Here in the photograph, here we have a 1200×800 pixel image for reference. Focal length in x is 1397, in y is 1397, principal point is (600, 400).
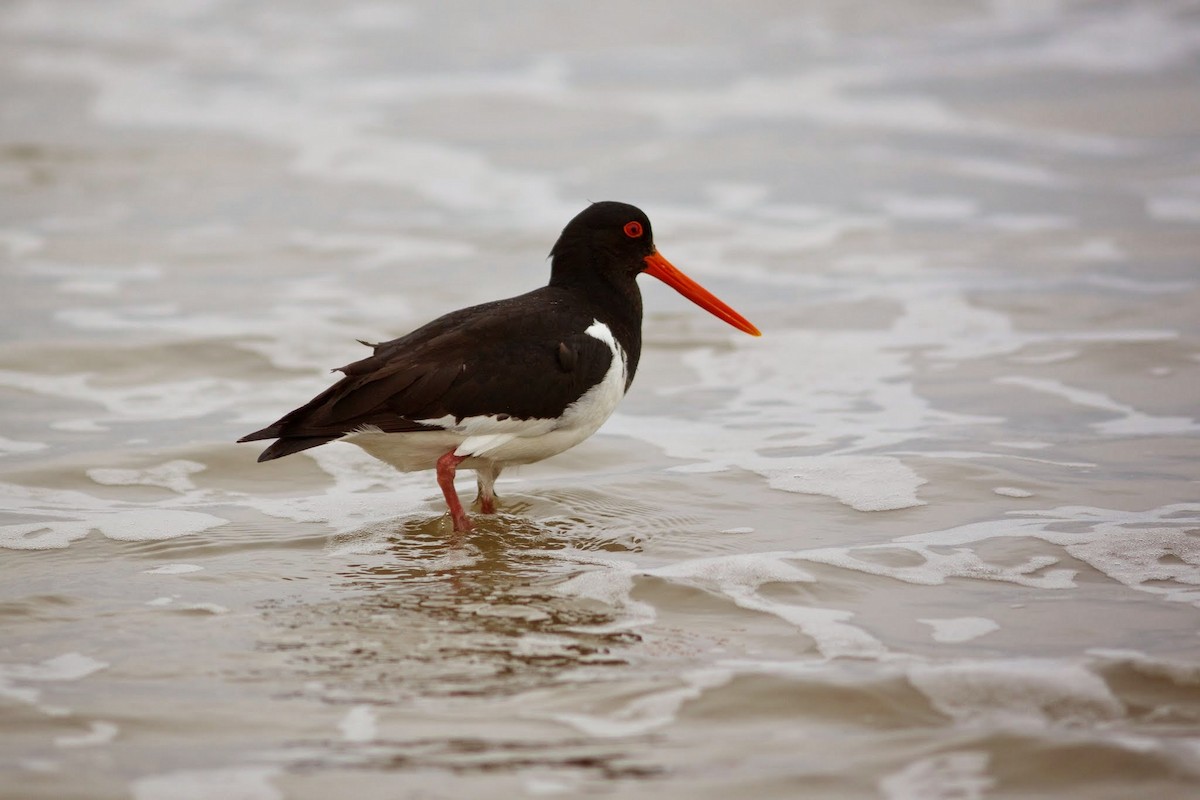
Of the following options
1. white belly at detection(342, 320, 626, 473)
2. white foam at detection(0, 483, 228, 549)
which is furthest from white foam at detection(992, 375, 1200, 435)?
white foam at detection(0, 483, 228, 549)

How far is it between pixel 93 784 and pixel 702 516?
309 cm

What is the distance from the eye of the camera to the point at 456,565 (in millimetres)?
5375

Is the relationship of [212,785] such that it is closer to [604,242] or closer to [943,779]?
[943,779]

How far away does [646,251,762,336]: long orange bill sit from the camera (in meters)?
6.83

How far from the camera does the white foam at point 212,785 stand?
3.53m

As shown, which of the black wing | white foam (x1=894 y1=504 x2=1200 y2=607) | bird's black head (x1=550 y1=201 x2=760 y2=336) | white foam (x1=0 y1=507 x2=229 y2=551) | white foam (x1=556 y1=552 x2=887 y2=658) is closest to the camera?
white foam (x1=556 y1=552 x2=887 y2=658)

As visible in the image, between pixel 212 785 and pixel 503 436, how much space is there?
96.5 inches

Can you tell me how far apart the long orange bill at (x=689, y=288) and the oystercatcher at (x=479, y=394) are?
612 millimetres

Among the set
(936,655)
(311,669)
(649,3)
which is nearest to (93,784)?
(311,669)

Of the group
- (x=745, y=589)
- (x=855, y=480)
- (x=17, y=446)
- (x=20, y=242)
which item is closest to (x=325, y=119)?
(x=20, y=242)

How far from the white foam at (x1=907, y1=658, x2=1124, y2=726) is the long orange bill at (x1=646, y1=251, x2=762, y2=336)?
113 inches

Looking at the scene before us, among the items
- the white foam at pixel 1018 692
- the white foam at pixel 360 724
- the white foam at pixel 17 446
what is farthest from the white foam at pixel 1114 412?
the white foam at pixel 17 446

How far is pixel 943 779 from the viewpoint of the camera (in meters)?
3.62

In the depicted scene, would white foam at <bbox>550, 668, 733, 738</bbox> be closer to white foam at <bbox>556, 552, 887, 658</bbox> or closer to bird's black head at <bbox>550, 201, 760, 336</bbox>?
white foam at <bbox>556, 552, 887, 658</bbox>
